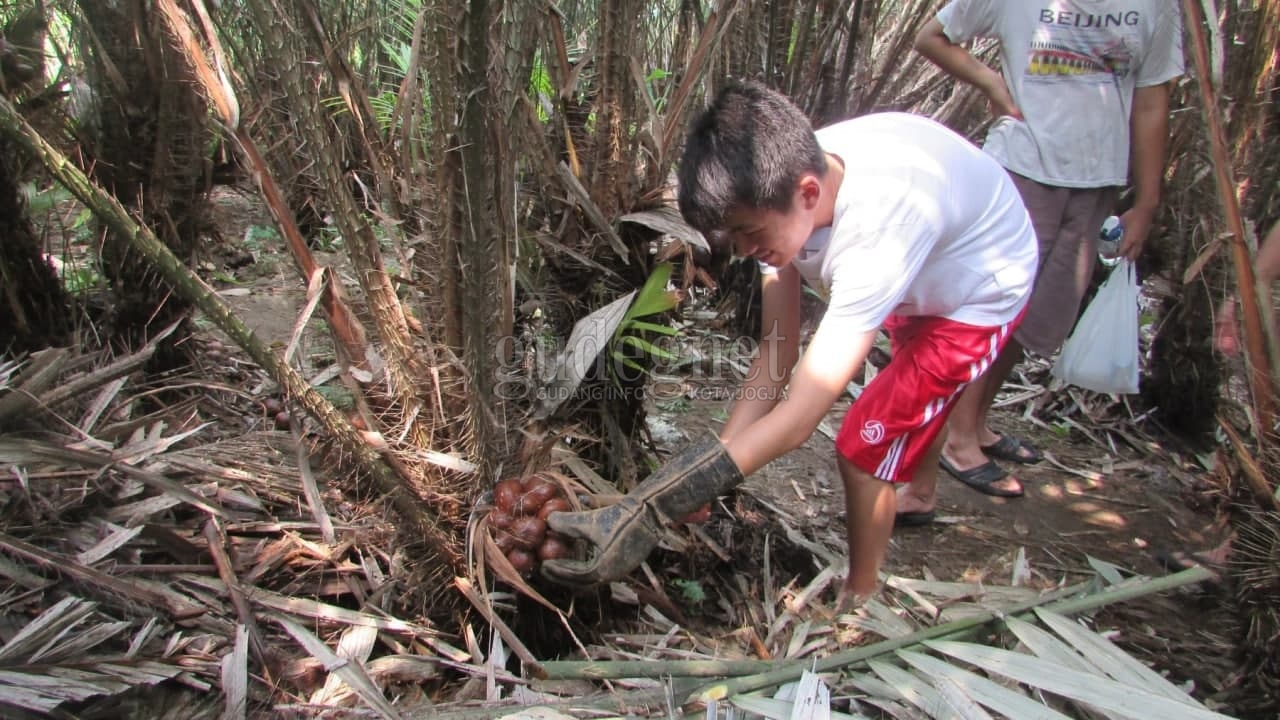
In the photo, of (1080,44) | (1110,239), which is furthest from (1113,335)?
(1080,44)

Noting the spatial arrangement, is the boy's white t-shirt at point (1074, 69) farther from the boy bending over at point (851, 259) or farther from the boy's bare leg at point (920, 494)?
the boy's bare leg at point (920, 494)

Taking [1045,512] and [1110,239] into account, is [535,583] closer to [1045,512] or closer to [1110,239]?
[1045,512]

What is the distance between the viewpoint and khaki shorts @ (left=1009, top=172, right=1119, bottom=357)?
2482 mm

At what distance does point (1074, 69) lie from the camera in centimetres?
234

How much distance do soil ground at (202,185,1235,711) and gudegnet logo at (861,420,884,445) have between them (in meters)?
0.55

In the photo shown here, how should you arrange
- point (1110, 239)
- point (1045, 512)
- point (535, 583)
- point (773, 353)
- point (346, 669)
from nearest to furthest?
point (346, 669)
point (535, 583)
point (773, 353)
point (1110, 239)
point (1045, 512)

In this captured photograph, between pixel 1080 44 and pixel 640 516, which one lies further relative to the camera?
pixel 1080 44

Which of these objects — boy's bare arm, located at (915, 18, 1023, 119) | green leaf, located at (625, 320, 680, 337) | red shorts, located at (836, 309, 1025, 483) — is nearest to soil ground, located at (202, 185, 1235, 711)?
red shorts, located at (836, 309, 1025, 483)

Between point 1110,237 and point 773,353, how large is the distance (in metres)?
1.30

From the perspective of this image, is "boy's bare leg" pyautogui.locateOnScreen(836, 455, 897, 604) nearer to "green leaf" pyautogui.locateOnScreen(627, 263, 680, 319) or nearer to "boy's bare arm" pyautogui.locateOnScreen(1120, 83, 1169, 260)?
"green leaf" pyautogui.locateOnScreen(627, 263, 680, 319)

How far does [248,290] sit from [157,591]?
7.14 ft

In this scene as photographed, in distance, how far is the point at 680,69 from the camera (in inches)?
84.9

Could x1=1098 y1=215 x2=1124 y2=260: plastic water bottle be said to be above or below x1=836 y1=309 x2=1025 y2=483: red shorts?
above

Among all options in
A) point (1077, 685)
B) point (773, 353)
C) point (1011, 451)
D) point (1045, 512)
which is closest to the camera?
point (1077, 685)
